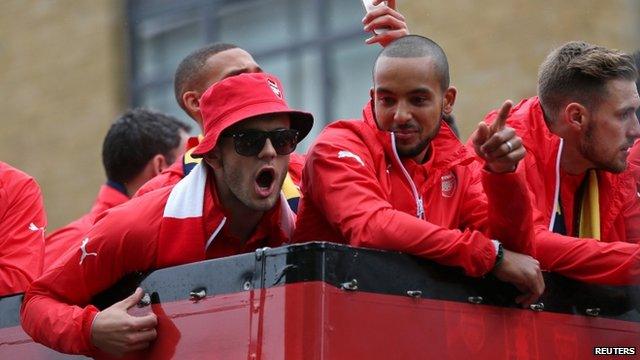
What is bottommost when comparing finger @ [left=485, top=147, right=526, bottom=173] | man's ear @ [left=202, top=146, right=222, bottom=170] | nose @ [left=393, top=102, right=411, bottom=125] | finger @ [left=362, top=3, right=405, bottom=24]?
finger @ [left=485, top=147, right=526, bottom=173]

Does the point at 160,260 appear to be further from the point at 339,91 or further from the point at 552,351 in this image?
the point at 339,91

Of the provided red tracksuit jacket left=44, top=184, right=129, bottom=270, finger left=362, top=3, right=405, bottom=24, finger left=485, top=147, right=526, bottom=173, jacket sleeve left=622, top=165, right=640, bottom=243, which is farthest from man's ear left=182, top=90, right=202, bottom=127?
finger left=485, top=147, right=526, bottom=173

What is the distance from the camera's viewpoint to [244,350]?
12.9ft

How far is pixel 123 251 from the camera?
A: 448cm

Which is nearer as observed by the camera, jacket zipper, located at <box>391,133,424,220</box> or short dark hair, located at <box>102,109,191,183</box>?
jacket zipper, located at <box>391,133,424,220</box>

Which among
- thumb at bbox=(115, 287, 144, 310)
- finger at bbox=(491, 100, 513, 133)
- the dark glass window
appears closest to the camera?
finger at bbox=(491, 100, 513, 133)

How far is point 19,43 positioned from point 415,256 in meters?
11.6

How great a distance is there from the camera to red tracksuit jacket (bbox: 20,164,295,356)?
446cm

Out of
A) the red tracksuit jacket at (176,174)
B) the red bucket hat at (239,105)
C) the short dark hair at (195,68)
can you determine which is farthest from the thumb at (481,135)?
the short dark hair at (195,68)

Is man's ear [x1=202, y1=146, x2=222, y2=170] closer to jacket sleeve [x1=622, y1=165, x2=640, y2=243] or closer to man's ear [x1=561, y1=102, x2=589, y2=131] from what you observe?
man's ear [x1=561, y1=102, x2=589, y2=131]

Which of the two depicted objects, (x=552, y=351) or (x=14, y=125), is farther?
(x=14, y=125)

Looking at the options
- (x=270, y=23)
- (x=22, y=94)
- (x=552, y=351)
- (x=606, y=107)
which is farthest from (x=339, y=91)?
(x=552, y=351)

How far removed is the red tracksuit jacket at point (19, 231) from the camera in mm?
5458

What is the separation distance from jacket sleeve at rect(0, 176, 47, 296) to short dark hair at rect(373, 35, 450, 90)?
5.45 ft
